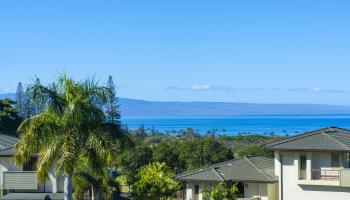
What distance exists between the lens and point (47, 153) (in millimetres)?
16500

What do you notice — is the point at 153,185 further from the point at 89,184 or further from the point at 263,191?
the point at 89,184

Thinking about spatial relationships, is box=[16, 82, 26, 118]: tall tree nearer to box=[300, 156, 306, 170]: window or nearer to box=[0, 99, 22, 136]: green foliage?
box=[0, 99, 22, 136]: green foliage

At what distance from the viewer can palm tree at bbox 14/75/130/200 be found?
16.5 meters

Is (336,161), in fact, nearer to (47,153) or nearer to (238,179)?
(238,179)

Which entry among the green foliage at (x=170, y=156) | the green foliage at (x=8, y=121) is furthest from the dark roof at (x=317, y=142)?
the green foliage at (x=8, y=121)

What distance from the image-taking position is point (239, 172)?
1241 inches

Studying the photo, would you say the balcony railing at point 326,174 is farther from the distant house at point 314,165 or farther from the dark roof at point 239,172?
the dark roof at point 239,172

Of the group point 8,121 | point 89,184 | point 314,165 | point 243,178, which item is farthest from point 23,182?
point 8,121

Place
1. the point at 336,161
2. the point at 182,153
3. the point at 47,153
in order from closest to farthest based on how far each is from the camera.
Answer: the point at 47,153 → the point at 336,161 → the point at 182,153

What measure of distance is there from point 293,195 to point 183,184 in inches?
348

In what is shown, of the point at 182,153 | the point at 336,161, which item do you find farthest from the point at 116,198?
the point at 182,153

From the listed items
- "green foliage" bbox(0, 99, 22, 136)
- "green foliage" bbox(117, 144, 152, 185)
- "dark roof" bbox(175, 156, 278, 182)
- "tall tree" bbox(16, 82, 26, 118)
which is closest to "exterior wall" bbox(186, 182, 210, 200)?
"dark roof" bbox(175, 156, 278, 182)

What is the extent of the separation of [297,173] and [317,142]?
70.5 inches

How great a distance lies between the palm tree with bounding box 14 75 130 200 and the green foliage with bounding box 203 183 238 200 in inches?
475
